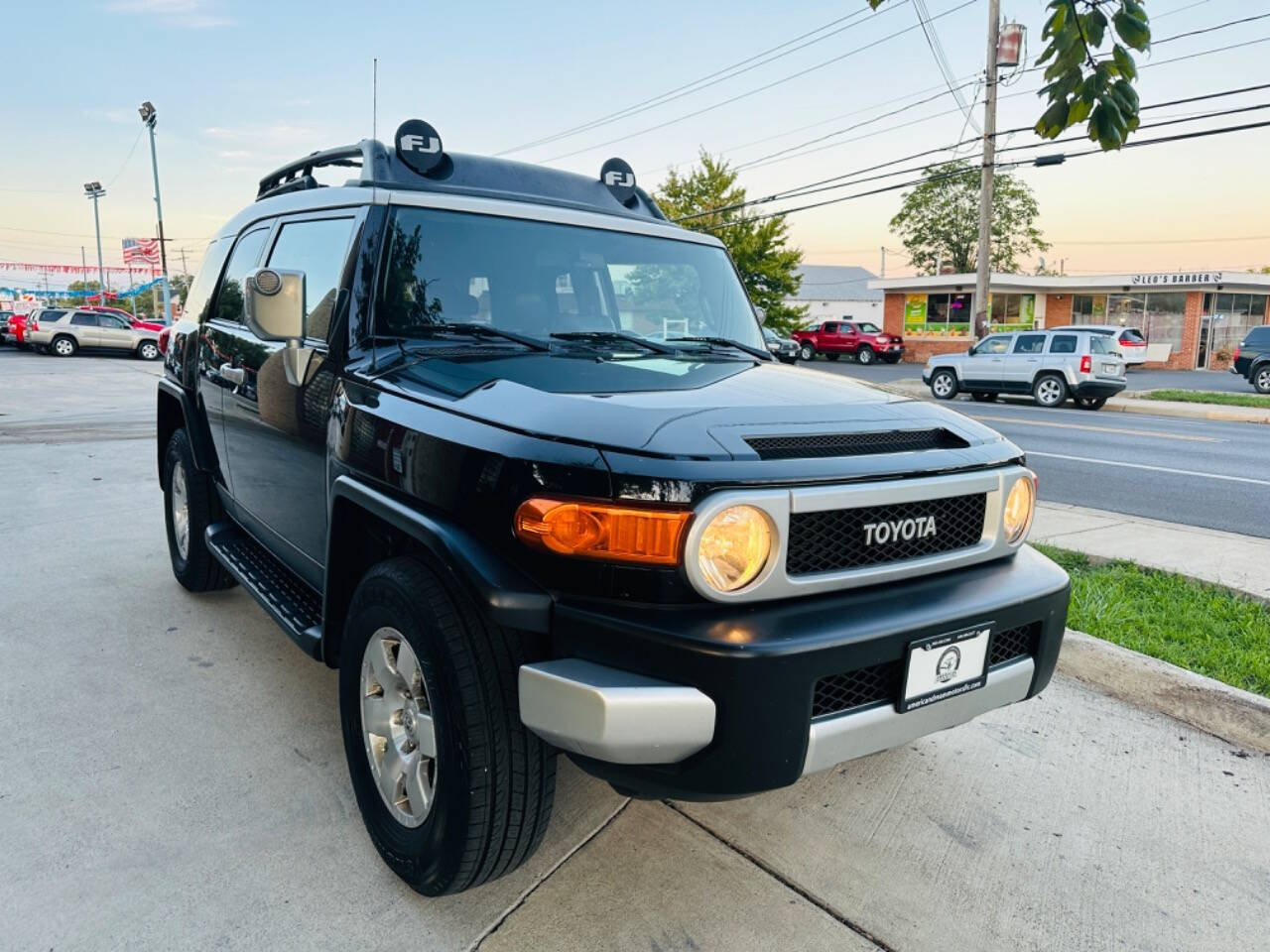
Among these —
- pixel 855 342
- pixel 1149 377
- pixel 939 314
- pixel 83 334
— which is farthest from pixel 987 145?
pixel 83 334

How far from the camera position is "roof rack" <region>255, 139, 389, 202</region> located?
3.25 metres

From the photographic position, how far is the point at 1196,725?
11.8ft

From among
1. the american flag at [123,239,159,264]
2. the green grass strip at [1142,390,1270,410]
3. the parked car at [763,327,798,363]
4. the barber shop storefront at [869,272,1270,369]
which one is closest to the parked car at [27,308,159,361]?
A: the green grass strip at [1142,390,1270,410]

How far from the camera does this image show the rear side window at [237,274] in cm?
400

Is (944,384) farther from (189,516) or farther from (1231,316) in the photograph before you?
(1231,316)

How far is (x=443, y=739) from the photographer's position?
219 centimetres

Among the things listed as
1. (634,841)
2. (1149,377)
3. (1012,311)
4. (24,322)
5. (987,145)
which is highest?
(987,145)

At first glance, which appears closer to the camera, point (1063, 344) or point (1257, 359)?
point (1063, 344)

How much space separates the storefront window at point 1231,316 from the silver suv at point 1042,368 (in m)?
21.1

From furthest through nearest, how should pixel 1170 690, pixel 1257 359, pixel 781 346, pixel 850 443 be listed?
pixel 1257 359, pixel 781 346, pixel 1170 690, pixel 850 443

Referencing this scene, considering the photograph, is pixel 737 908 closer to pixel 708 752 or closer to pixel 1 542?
pixel 708 752

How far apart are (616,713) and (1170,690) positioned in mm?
2902

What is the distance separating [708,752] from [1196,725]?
2.64 m

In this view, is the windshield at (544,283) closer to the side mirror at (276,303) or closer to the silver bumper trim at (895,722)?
the side mirror at (276,303)
